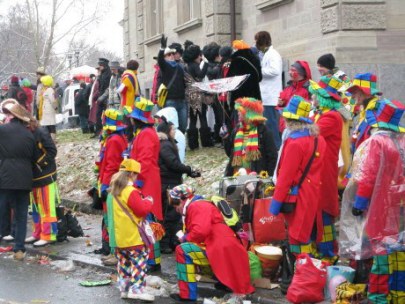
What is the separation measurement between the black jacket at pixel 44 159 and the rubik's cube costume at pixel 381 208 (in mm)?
5081

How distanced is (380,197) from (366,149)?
1.51ft

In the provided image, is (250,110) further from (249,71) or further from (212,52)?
(212,52)

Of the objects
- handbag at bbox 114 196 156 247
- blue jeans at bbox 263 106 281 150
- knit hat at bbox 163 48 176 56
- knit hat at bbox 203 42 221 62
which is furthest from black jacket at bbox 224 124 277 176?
knit hat at bbox 203 42 221 62

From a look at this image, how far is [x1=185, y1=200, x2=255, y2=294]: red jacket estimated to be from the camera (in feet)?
26.8

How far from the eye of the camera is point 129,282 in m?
8.50

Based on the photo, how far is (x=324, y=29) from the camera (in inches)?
576

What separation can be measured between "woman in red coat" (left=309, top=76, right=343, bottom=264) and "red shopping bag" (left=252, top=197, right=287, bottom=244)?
472mm

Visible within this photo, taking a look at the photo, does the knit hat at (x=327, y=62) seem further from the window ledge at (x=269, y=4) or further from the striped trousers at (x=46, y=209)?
the window ledge at (x=269, y=4)

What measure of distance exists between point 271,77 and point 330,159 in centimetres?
461

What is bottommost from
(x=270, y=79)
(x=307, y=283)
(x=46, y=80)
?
(x=307, y=283)

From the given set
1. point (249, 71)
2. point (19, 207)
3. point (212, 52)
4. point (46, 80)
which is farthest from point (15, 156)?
point (46, 80)

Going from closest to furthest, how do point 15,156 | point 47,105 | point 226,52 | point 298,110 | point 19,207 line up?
point 298,110 < point 15,156 < point 19,207 < point 226,52 < point 47,105

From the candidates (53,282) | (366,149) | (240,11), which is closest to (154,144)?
(53,282)

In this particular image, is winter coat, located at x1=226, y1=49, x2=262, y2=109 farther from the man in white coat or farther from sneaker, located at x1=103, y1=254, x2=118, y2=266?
sneaker, located at x1=103, y1=254, x2=118, y2=266
